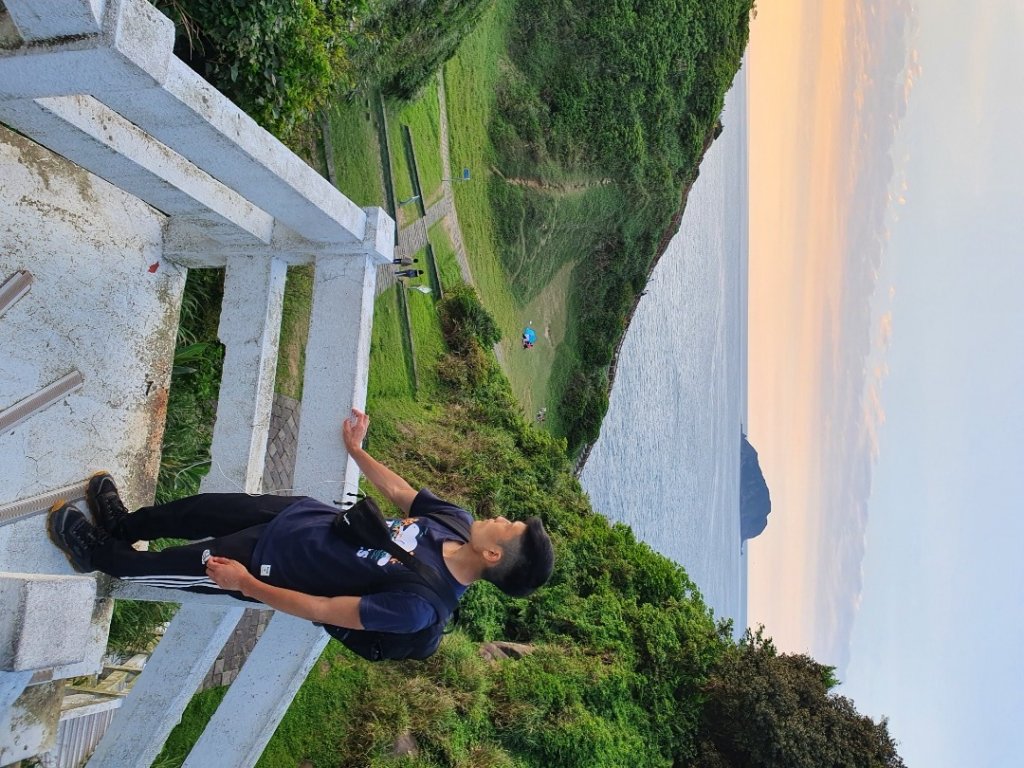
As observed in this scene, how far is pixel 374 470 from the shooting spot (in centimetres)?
479

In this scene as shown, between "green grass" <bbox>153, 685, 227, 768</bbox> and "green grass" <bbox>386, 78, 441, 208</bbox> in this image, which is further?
"green grass" <bbox>386, 78, 441, 208</bbox>

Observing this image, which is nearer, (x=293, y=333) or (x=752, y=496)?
(x=293, y=333)

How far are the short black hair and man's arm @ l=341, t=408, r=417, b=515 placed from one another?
85cm

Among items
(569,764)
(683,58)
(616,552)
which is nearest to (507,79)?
(683,58)

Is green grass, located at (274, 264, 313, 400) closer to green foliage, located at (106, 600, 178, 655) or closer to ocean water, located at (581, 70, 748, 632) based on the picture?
green foliage, located at (106, 600, 178, 655)

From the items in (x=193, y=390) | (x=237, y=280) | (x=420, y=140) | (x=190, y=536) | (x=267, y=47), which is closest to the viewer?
(x=190, y=536)

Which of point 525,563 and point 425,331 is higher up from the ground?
point 425,331

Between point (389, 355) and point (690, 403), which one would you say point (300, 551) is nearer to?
point (389, 355)

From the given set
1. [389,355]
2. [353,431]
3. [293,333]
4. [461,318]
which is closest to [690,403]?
[461,318]

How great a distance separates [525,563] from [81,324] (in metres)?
3.36

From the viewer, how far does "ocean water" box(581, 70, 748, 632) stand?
1114 inches

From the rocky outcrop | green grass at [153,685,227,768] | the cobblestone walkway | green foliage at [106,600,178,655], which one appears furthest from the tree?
the rocky outcrop

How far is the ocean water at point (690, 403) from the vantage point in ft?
92.9

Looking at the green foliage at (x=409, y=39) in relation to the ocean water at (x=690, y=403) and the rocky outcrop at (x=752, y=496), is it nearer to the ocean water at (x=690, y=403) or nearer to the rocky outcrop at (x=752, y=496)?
the ocean water at (x=690, y=403)
